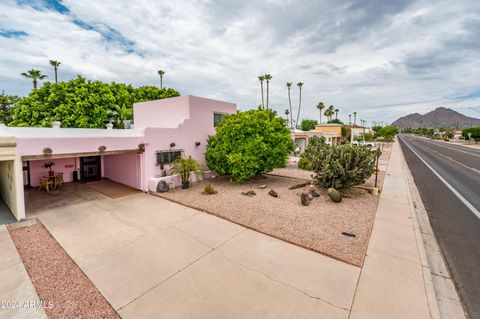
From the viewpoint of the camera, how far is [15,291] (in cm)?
471

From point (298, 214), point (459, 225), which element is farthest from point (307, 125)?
point (298, 214)

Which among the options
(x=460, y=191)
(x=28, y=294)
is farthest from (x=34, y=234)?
(x=460, y=191)

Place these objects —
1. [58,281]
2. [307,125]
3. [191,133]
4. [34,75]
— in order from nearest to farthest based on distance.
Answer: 1. [58,281]
2. [191,133]
3. [34,75]
4. [307,125]

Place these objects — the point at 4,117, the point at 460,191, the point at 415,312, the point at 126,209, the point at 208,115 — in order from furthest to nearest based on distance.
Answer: the point at 4,117
the point at 208,115
the point at 460,191
the point at 126,209
the point at 415,312

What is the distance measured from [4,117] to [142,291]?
41.9 metres

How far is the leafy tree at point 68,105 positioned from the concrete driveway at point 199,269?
16.8 meters

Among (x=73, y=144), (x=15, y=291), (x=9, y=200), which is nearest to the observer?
(x=15, y=291)

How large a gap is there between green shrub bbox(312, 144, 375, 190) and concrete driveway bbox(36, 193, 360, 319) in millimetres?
6125

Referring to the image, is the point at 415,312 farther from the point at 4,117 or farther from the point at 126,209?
the point at 4,117

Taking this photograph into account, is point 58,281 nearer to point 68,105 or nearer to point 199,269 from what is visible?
point 199,269

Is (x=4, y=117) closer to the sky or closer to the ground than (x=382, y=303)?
closer to the sky

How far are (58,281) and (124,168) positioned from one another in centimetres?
1021

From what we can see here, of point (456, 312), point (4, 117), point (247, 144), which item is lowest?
point (456, 312)

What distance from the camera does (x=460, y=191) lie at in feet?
43.8
